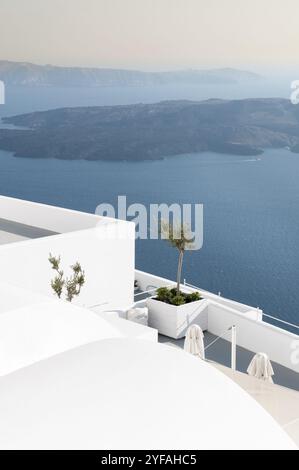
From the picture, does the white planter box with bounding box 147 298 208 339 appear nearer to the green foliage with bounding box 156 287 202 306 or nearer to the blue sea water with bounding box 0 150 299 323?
the green foliage with bounding box 156 287 202 306

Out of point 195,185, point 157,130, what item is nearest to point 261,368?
point 157,130

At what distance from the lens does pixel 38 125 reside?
70125mm

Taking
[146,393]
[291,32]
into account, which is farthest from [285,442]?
[291,32]

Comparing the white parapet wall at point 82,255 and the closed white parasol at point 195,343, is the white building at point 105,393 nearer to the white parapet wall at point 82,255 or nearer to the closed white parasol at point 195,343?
the closed white parasol at point 195,343

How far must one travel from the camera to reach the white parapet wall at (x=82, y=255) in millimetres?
11344

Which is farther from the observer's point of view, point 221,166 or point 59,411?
point 221,166

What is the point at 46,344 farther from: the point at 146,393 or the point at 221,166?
the point at 221,166

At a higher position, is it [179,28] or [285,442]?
[179,28]

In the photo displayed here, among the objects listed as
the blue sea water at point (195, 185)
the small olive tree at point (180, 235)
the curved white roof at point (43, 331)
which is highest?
the curved white roof at point (43, 331)

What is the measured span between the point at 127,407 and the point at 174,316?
875cm

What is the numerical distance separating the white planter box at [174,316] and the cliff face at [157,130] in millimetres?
57004

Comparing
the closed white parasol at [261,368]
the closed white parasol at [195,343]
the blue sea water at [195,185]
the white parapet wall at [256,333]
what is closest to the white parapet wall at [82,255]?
the white parapet wall at [256,333]

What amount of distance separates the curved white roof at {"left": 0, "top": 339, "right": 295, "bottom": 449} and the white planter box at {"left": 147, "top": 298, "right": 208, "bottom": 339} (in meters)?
8.24

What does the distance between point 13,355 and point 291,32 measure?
7324 centimetres
